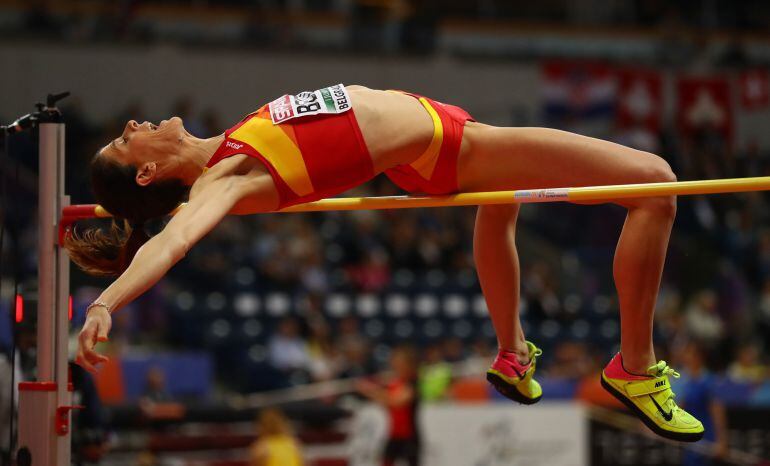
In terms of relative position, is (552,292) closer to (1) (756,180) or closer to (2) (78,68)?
Result: (2) (78,68)

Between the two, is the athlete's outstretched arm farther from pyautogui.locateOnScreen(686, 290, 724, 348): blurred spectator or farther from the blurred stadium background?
pyautogui.locateOnScreen(686, 290, 724, 348): blurred spectator

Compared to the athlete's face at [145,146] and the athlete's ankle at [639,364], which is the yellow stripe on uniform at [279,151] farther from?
the athlete's ankle at [639,364]

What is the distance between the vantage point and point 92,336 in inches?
120

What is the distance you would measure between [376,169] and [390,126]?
15 centimetres

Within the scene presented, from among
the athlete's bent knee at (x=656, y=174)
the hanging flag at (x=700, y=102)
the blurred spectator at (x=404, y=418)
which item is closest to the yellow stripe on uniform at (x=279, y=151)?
the athlete's bent knee at (x=656, y=174)

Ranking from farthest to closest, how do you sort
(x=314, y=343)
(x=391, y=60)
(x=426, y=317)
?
(x=391, y=60), (x=426, y=317), (x=314, y=343)

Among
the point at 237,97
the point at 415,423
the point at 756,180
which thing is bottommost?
the point at 415,423

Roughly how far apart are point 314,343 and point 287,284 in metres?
0.89

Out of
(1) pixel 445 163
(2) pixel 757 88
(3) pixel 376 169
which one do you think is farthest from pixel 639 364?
(2) pixel 757 88

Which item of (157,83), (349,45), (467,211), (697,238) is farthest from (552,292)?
(157,83)

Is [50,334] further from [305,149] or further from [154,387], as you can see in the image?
[154,387]

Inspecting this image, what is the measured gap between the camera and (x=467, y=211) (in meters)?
13.9

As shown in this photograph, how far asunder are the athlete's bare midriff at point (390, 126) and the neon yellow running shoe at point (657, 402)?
3.59 ft

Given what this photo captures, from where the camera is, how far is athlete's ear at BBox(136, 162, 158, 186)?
371cm
